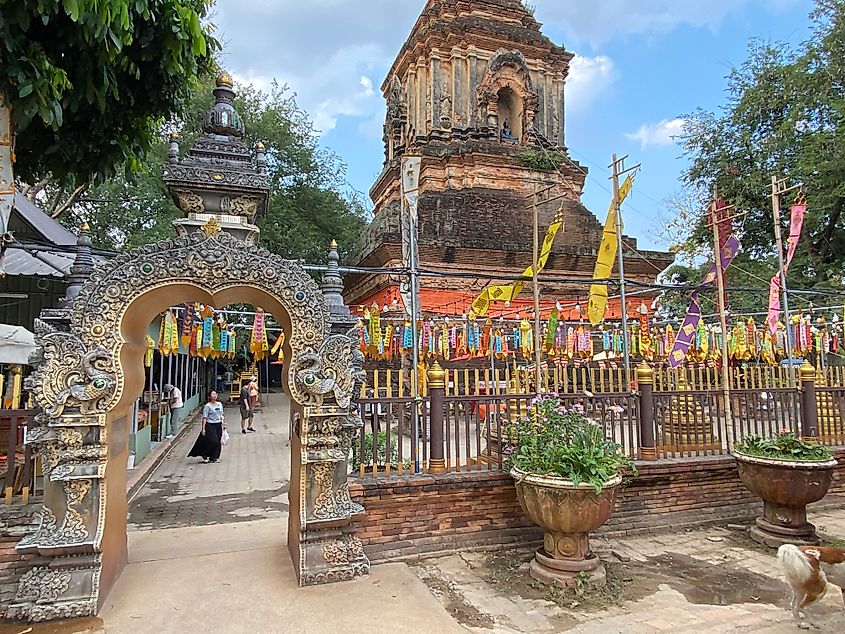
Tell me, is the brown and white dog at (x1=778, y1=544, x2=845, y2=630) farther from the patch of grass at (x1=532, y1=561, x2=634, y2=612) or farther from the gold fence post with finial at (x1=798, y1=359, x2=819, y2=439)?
the gold fence post with finial at (x1=798, y1=359, x2=819, y2=439)

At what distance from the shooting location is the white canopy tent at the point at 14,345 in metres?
6.72

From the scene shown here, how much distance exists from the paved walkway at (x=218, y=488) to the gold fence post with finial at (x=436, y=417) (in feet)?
9.70

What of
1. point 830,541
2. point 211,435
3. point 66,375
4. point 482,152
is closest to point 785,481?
point 830,541

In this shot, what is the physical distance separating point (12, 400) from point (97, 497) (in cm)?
130

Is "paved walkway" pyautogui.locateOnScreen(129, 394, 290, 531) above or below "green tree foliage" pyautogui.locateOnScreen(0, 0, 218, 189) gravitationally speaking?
below

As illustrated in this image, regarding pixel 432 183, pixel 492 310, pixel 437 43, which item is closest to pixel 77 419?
pixel 492 310

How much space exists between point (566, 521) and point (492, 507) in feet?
3.87

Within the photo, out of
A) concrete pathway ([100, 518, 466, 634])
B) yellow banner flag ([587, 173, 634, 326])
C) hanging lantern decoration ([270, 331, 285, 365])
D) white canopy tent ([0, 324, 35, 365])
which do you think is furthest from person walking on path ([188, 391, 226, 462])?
yellow banner flag ([587, 173, 634, 326])

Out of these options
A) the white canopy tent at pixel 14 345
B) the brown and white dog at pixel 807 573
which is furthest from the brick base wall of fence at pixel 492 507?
the white canopy tent at pixel 14 345

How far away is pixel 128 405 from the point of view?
17.9 feet

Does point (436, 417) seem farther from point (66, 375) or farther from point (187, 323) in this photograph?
point (187, 323)

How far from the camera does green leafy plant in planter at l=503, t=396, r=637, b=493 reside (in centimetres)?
500

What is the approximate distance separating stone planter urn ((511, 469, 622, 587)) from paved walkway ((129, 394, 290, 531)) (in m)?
4.03

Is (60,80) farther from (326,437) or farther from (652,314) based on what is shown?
(652,314)
